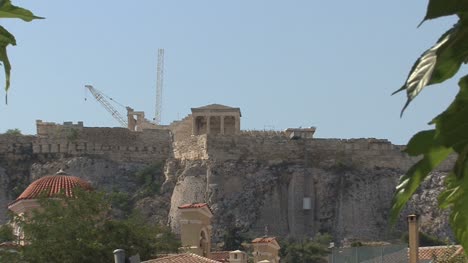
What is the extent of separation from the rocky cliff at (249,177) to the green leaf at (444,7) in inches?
2153

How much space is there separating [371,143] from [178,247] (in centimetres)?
3209

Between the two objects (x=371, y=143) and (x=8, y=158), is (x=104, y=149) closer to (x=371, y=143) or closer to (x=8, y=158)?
(x=8, y=158)

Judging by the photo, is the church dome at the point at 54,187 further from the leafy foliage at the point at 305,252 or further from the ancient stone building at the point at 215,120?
the ancient stone building at the point at 215,120

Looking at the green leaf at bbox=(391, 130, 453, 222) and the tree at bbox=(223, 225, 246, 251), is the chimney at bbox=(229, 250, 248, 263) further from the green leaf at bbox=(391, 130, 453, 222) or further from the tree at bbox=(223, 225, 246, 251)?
the green leaf at bbox=(391, 130, 453, 222)

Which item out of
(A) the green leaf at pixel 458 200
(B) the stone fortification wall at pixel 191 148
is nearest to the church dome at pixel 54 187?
(B) the stone fortification wall at pixel 191 148

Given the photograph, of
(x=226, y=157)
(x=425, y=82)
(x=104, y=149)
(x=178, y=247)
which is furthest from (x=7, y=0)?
(x=104, y=149)

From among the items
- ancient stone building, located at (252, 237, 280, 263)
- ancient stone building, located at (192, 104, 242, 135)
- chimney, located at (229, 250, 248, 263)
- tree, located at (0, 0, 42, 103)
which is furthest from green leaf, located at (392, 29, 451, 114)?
ancient stone building, located at (192, 104, 242, 135)

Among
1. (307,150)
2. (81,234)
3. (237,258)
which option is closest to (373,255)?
(237,258)

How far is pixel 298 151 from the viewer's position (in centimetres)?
6147

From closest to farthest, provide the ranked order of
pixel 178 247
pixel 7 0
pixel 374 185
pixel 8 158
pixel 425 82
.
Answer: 1. pixel 425 82
2. pixel 7 0
3. pixel 178 247
4. pixel 374 185
5. pixel 8 158

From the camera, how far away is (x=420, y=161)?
5.36 feet

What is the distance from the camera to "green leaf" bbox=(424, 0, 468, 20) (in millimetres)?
1577

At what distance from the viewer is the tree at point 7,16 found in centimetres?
187

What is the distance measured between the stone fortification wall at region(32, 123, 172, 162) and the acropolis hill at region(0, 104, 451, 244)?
0.15 feet
